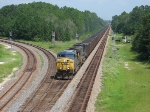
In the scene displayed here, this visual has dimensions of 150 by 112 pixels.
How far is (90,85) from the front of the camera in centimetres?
2838

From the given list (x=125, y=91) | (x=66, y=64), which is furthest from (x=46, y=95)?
(x=125, y=91)

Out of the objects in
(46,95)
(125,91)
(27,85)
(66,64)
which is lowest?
(125,91)

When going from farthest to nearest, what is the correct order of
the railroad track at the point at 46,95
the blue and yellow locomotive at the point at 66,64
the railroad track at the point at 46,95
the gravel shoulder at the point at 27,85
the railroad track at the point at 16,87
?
1. the blue and yellow locomotive at the point at 66,64
2. the railroad track at the point at 16,87
3. the gravel shoulder at the point at 27,85
4. the railroad track at the point at 46,95
5. the railroad track at the point at 46,95

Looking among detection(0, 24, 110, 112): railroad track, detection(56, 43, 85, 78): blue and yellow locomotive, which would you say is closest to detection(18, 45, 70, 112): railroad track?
detection(0, 24, 110, 112): railroad track

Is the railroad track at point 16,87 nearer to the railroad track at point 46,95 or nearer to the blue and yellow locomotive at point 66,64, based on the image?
the railroad track at point 46,95

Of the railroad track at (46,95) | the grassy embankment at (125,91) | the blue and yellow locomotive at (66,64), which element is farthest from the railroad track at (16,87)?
the grassy embankment at (125,91)

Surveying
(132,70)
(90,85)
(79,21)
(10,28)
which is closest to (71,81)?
(90,85)

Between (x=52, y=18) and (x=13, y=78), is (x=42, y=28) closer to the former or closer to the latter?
(x=52, y=18)

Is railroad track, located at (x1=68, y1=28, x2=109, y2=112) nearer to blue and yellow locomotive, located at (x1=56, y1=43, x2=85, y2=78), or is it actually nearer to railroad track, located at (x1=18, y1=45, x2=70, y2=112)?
railroad track, located at (x1=18, y1=45, x2=70, y2=112)

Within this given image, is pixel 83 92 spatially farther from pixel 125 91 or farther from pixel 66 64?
pixel 66 64

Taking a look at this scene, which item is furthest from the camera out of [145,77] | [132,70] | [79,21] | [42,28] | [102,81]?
[79,21]

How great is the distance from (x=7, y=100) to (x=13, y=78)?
9.32 m

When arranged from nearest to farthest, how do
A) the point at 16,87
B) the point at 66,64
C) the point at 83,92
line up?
the point at 83,92, the point at 16,87, the point at 66,64

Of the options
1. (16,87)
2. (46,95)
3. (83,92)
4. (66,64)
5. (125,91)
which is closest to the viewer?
(46,95)
